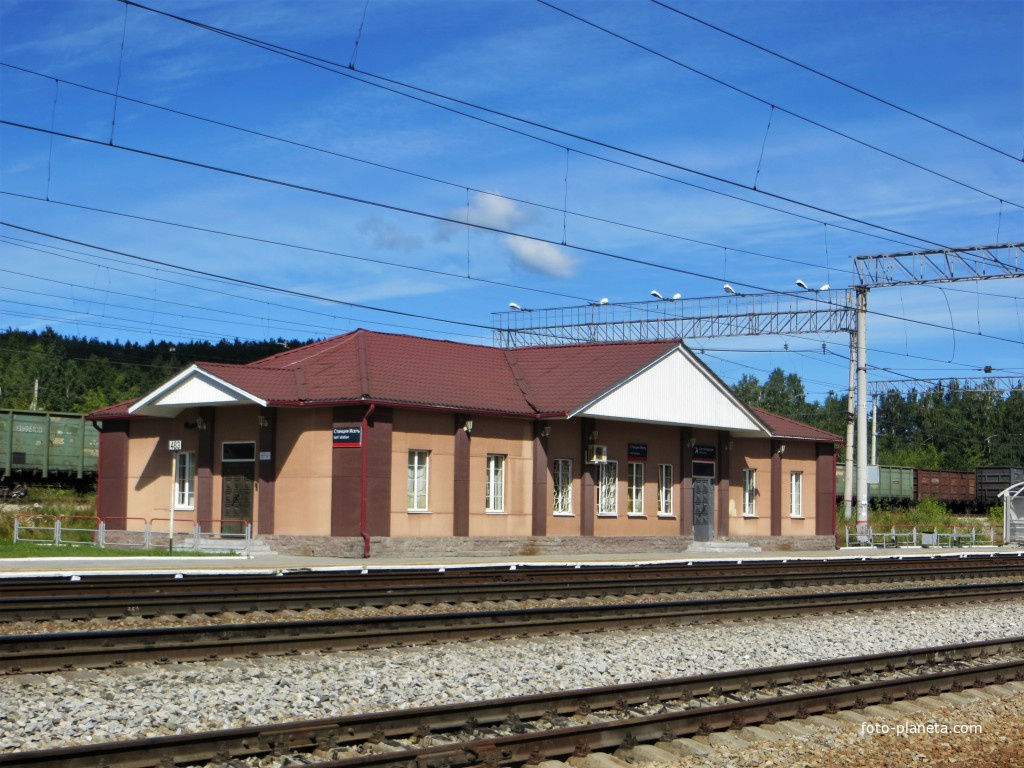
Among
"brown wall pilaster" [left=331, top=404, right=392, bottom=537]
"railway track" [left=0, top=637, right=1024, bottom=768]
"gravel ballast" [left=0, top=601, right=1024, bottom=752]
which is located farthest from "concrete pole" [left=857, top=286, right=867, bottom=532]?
"railway track" [left=0, top=637, right=1024, bottom=768]

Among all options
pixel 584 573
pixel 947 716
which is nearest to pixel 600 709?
pixel 947 716

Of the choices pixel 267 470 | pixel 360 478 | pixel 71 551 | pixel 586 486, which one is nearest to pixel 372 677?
pixel 360 478

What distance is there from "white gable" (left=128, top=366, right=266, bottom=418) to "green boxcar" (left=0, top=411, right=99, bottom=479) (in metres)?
15.0

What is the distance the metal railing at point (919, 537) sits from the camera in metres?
42.9

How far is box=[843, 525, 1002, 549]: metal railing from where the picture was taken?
42.9 metres

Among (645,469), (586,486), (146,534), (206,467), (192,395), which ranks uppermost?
(192,395)

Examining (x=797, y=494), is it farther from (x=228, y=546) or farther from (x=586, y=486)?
(x=228, y=546)

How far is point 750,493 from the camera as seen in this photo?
39.0 m

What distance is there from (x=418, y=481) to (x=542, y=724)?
19839 mm

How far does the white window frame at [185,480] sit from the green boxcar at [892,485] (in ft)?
130

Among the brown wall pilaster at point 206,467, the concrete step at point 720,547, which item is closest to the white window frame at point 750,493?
the concrete step at point 720,547

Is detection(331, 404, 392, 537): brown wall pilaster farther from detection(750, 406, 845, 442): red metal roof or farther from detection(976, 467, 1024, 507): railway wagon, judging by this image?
detection(976, 467, 1024, 507): railway wagon

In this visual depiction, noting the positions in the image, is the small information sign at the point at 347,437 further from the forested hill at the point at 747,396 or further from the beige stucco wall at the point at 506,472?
the forested hill at the point at 747,396

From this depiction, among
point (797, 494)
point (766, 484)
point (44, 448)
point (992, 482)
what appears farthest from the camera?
point (992, 482)
